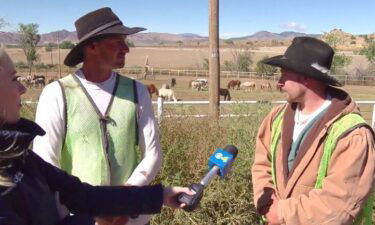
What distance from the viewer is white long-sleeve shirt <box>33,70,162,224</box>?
7.72ft

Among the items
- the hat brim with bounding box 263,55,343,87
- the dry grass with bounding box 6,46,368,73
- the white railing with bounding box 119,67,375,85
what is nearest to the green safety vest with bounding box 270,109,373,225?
the hat brim with bounding box 263,55,343,87

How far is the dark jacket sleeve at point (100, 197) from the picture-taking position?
5.72ft

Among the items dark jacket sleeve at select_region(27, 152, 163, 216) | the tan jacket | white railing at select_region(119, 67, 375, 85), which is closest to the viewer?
dark jacket sleeve at select_region(27, 152, 163, 216)

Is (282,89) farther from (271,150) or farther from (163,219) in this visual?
(163,219)

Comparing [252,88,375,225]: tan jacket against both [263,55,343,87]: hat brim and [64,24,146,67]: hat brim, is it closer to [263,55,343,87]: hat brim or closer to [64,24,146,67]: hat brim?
[263,55,343,87]: hat brim

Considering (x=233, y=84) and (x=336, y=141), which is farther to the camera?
(x=233, y=84)

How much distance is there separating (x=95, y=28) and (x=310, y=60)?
4.04 ft

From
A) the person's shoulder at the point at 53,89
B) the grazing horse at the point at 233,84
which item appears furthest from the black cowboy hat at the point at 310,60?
the grazing horse at the point at 233,84

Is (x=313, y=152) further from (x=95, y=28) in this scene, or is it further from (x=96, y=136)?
(x=95, y=28)

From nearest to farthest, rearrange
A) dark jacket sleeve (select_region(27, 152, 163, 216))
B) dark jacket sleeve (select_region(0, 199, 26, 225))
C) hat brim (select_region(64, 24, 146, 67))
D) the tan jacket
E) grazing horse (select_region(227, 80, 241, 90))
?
dark jacket sleeve (select_region(0, 199, 26, 225)) < dark jacket sleeve (select_region(27, 152, 163, 216)) < the tan jacket < hat brim (select_region(64, 24, 146, 67)) < grazing horse (select_region(227, 80, 241, 90))

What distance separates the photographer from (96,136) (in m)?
2.42

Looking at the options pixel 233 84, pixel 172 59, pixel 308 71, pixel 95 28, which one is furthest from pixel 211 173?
pixel 172 59

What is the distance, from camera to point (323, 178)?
8.00ft

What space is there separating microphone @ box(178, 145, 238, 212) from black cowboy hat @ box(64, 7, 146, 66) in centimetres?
95
